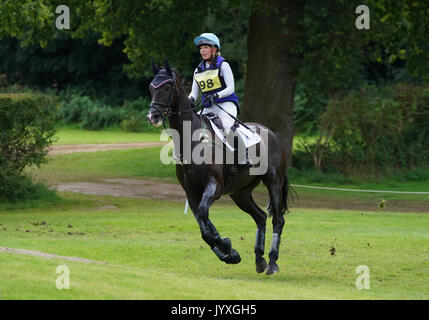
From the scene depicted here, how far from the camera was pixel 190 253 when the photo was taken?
46.7 feet

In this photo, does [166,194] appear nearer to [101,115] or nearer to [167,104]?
[167,104]

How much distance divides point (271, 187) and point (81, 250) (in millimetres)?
3621

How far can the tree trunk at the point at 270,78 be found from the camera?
26141mm

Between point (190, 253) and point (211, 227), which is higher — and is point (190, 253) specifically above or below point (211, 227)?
below

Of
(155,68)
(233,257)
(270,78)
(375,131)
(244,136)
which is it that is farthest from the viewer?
(375,131)

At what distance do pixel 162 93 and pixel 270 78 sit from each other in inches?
616

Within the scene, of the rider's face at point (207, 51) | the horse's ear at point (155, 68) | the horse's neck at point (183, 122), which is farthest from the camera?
the rider's face at point (207, 51)

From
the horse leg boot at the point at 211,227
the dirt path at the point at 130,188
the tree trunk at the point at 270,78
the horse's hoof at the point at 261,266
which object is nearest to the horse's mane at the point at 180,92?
the horse leg boot at the point at 211,227

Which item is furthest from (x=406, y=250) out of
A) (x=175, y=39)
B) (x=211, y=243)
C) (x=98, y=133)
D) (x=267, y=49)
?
(x=98, y=133)

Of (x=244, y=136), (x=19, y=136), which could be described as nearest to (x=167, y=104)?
(x=244, y=136)

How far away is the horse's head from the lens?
10945 millimetres

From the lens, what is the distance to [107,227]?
17.4 meters

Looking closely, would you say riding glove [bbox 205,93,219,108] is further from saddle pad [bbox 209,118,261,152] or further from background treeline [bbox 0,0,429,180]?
background treeline [bbox 0,0,429,180]

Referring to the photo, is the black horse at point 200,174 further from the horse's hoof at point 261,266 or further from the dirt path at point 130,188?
the dirt path at point 130,188
